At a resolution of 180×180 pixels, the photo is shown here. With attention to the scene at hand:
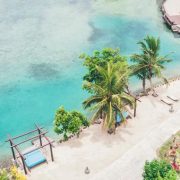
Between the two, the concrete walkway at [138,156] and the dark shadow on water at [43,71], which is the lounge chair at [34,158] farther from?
the dark shadow on water at [43,71]

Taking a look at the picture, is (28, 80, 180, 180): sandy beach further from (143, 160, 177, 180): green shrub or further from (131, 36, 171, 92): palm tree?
(131, 36, 171, 92): palm tree

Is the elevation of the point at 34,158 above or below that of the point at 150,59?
below

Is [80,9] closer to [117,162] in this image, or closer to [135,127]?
[135,127]

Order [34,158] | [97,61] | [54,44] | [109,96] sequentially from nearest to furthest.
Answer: [34,158], [109,96], [97,61], [54,44]

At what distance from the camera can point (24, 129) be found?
178ft

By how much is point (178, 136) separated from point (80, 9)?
54.5 meters

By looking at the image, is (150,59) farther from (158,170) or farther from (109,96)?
(158,170)

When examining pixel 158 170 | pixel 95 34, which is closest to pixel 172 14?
pixel 95 34

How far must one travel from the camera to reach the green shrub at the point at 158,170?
37.4m

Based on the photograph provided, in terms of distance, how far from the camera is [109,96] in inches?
1799

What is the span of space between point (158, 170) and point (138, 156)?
557 centimetres

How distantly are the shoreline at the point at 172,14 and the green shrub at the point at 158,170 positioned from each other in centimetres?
4597

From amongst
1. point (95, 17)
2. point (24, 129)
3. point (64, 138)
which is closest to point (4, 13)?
point (95, 17)

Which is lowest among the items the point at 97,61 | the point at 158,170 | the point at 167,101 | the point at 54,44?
the point at 158,170
